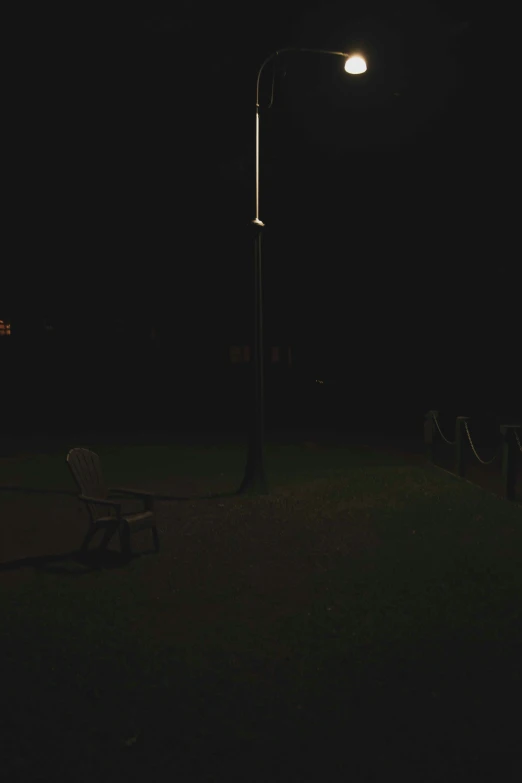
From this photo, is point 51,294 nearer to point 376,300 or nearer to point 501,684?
point 376,300

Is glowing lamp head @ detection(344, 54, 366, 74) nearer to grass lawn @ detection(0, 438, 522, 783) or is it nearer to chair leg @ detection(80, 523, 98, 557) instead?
grass lawn @ detection(0, 438, 522, 783)

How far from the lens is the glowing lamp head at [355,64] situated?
39.1ft

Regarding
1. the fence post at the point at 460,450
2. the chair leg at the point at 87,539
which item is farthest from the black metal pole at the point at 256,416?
the chair leg at the point at 87,539

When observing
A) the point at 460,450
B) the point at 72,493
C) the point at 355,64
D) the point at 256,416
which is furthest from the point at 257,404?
the point at 355,64

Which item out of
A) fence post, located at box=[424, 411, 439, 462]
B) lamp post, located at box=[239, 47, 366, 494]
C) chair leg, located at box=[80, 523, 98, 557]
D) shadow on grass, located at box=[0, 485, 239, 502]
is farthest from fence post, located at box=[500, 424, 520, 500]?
chair leg, located at box=[80, 523, 98, 557]

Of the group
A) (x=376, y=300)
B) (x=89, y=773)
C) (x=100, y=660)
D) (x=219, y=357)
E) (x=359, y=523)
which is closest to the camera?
(x=89, y=773)

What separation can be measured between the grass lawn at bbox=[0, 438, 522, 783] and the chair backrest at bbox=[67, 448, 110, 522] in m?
0.60

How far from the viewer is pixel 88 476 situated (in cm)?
→ 865

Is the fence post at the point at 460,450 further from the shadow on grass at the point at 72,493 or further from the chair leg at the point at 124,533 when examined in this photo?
the chair leg at the point at 124,533

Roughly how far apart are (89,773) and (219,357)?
4321cm

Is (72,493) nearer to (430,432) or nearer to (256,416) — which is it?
(256,416)

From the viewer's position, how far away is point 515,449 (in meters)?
11.9

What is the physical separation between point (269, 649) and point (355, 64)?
31.4ft

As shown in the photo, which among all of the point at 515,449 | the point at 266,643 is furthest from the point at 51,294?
the point at 266,643
